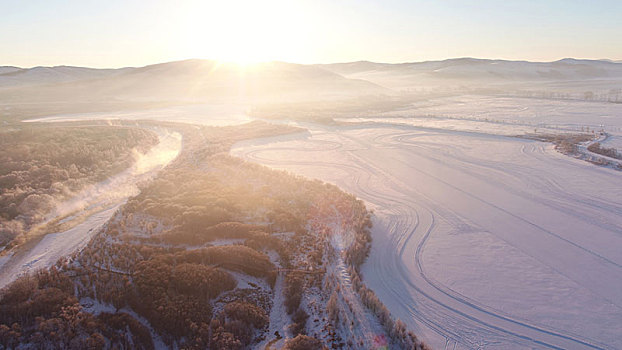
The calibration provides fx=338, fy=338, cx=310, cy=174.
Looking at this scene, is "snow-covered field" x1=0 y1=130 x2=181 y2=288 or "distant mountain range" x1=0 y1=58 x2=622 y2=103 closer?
"snow-covered field" x1=0 y1=130 x2=181 y2=288

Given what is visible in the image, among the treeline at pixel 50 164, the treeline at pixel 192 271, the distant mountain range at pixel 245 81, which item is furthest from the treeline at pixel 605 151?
the distant mountain range at pixel 245 81

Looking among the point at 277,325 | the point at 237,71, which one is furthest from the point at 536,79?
the point at 277,325

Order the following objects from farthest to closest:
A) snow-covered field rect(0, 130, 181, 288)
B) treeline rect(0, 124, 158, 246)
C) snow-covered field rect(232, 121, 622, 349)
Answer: treeline rect(0, 124, 158, 246) < snow-covered field rect(0, 130, 181, 288) < snow-covered field rect(232, 121, 622, 349)

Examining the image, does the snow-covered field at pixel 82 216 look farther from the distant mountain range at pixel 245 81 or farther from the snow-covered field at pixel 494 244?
the distant mountain range at pixel 245 81

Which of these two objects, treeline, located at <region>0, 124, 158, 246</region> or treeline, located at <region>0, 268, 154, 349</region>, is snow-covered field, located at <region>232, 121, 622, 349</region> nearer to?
treeline, located at <region>0, 268, 154, 349</region>

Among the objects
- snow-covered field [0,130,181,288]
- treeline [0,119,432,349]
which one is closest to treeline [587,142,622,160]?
treeline [0,119,432,349]
